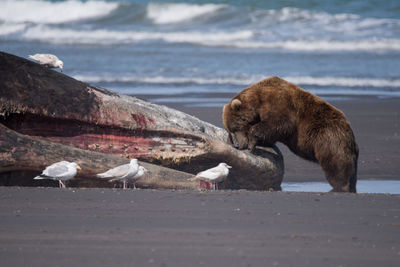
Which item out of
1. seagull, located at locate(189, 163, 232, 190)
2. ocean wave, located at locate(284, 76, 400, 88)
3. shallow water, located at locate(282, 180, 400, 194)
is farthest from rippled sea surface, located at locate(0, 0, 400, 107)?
seagull, located at locate(189, 163, 232, 190)

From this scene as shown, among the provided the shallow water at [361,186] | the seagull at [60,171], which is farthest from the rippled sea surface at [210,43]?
the seagull at [60,171]

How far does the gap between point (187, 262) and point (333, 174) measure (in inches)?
122

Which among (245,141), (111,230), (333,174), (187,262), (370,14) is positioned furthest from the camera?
(370,14)

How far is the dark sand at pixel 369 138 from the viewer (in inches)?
326

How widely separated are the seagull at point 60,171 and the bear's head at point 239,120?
1796 mm

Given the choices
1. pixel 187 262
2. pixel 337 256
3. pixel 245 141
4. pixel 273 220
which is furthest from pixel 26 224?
pixel 245 141

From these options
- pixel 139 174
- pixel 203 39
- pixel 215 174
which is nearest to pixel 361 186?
pixel 215 174

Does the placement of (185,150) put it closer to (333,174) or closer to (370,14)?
(333,174)

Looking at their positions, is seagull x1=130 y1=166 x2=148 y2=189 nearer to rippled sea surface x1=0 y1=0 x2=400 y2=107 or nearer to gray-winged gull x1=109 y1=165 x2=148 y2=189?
gray-winged gull x1=109 y1=165 x2=148 y2=189

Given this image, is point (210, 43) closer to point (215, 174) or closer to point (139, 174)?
point (215, 174)

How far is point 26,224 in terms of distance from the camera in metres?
4.68

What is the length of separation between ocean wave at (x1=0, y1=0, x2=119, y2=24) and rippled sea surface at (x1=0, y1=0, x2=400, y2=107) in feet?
0.18

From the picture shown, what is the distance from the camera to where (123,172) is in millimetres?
6062

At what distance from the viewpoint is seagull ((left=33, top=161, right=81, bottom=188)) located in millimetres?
5879
